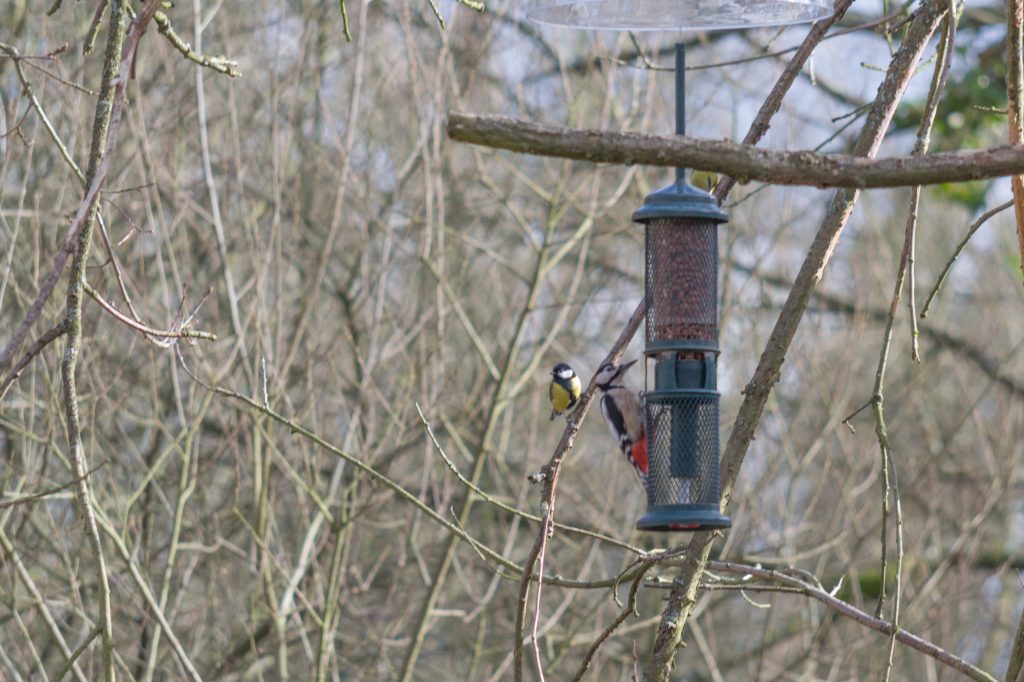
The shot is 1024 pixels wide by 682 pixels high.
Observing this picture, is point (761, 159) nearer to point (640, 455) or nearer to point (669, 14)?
point (669, 14)

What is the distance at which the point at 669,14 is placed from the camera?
4082 millimetres

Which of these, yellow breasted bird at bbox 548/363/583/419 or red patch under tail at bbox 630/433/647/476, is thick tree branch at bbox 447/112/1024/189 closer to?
red patch under tail at bbox 630/433/647/476

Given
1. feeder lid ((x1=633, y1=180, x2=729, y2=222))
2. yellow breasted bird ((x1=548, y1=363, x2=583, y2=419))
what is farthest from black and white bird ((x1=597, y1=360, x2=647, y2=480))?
yellow breasted bird ((x1=548, y1=363, x2=583, y2=419))

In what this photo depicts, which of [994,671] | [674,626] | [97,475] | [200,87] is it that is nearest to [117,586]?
[97,475]

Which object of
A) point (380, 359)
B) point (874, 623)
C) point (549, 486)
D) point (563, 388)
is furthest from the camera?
point (380, 359)

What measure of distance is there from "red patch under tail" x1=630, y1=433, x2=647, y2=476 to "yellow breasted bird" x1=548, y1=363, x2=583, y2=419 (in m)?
1.76

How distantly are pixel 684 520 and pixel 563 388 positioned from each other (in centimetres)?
309

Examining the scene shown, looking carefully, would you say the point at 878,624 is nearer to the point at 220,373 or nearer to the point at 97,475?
the point at 220,373

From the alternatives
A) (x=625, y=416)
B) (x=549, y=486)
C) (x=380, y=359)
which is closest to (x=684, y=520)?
(x=549, y=486)

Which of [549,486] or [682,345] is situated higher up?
[682,345]

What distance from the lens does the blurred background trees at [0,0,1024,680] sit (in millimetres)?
7293

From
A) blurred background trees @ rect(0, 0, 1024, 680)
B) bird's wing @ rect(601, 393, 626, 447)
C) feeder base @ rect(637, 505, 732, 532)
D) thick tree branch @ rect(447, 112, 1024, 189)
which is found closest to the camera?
thick tree branch @ rect(447, 112, 1024, 189)

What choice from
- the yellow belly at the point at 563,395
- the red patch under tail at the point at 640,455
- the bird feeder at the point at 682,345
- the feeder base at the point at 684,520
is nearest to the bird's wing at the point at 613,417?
the red patch under tail at the point at 640,455

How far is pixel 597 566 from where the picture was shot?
1008cm
